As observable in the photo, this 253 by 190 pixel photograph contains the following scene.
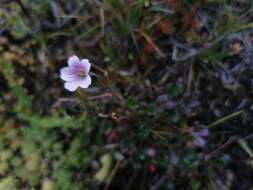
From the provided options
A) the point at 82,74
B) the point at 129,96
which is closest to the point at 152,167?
the point at 129,96

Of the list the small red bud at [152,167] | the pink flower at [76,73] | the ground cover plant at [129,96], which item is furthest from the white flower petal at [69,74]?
the small red bud at [152,167]

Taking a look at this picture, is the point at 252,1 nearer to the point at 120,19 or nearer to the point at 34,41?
the point at 120,19

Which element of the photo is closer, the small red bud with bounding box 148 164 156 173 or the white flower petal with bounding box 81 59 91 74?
the white flower petal with bounding box 81 59 91 74

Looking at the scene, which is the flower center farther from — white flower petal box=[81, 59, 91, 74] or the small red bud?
the small red bud

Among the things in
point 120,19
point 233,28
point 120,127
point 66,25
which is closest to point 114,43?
point 120,19

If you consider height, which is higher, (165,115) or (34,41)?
(34,41)

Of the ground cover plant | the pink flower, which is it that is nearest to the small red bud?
the ground cover plant

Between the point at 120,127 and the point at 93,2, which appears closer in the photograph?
the point at 120,127

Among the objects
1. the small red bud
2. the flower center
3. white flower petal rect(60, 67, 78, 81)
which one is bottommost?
the small red bud

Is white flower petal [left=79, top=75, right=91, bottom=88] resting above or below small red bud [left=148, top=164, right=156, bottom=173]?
above
